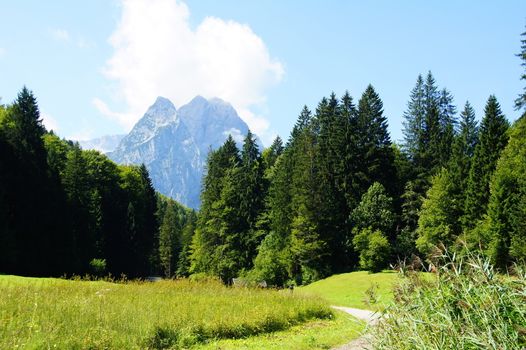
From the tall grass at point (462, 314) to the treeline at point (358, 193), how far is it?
37173 mm

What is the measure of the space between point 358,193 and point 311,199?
26.3 feet

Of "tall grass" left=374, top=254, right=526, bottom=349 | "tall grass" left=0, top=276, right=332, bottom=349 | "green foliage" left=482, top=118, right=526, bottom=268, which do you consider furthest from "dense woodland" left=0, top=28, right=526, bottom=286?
"tall grass" left=374, top=254, right=526, bottom=349

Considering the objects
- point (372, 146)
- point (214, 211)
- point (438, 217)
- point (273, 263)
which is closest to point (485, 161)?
point (438, 217)

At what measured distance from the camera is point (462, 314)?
3184 millimetres

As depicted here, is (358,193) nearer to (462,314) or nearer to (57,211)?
(57,211)

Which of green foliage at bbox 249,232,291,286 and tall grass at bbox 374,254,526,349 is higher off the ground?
green foliage at bbox 249,232,291,286

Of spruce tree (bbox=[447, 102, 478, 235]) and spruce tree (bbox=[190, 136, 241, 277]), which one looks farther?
spruce tree (bbox=[190, 136, 241, 277])

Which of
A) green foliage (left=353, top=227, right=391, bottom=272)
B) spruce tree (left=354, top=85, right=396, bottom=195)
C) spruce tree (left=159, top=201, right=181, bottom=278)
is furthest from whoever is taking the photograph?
spruce tree (left=159, top=201, right=181, bottom=278)

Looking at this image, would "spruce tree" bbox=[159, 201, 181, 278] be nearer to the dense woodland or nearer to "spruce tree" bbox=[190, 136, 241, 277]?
the dense woodland

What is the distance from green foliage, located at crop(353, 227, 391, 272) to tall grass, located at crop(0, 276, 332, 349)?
1170 inches

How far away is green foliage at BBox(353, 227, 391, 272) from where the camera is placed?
44.5 metres

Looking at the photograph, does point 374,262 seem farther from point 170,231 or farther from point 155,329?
point 170,231

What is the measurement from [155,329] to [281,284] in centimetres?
4343

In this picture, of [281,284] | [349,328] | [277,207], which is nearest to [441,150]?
[277,207]
